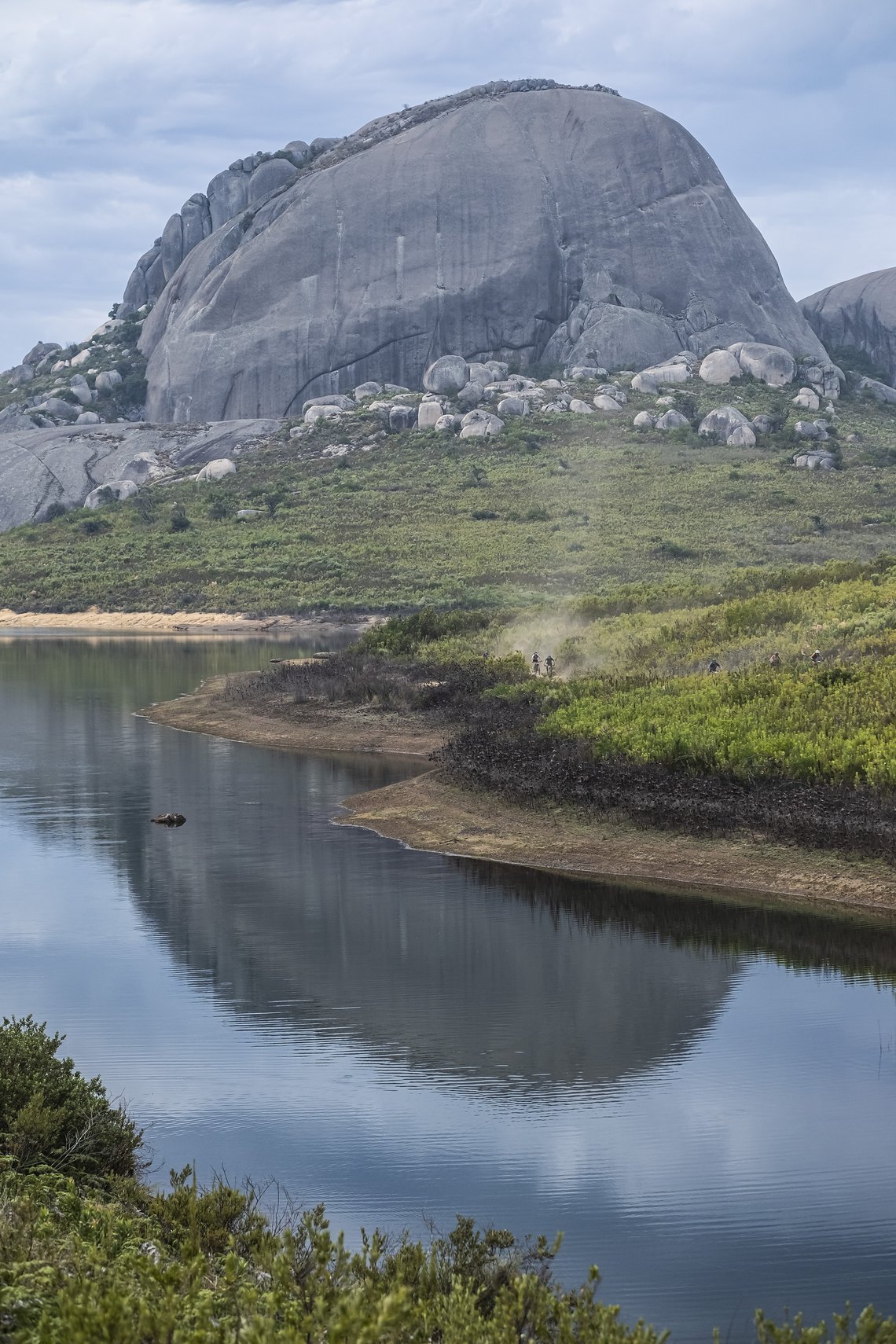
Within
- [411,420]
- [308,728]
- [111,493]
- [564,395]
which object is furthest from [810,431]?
[308,728]

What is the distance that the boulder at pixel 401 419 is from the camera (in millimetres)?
122938

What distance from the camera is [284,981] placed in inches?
652

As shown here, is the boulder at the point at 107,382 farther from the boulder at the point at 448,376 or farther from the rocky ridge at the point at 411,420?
the boulder at the point at 448,376

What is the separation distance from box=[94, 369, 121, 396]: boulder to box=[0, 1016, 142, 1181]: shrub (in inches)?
5733

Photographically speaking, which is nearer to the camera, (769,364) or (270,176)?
(769,364)

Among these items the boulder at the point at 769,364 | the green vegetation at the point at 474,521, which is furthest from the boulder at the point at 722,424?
the boulder at the point at 769,364

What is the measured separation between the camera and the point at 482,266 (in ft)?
443

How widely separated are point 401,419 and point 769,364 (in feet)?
118

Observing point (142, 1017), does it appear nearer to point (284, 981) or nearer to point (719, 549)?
point (284, 981)

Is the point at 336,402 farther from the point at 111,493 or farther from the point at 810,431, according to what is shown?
the point at 810,431

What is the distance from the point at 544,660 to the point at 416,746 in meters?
7.33

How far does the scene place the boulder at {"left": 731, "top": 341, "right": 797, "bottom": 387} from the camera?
129m

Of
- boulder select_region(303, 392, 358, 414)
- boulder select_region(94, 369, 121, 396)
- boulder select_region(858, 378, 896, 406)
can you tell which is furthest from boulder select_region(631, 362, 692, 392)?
boulder select_region(94, 369, 121, 396)

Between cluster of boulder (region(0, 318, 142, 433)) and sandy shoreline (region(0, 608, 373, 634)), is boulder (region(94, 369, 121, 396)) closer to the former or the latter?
cluster of boulder (region(0, 318, 142, 433))
